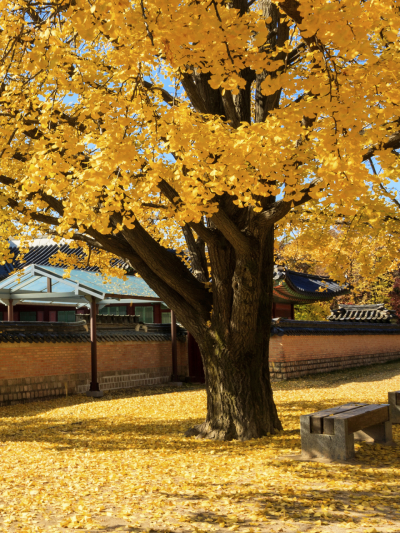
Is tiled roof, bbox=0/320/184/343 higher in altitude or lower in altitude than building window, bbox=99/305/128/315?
lower

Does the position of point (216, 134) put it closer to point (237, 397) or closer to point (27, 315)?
point (237, 397)

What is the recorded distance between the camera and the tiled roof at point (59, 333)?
40.5 ft

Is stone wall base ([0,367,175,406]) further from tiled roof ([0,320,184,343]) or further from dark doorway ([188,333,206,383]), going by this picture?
tiled roof ([0,320,184,343])

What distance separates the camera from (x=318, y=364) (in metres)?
19.2

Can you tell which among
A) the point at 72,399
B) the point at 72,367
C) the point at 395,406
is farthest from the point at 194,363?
the point at 395,406

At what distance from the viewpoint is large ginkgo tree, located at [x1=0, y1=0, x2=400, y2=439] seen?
189 inches

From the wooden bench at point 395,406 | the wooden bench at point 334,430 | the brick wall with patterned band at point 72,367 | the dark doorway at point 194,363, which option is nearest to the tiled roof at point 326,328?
the dark doorway at point 194,363

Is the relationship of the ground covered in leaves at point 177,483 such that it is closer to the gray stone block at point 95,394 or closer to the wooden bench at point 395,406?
the wooden bench at point 395,406

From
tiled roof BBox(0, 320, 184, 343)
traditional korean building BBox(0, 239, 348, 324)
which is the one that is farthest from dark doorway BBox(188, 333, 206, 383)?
traditional korean building BBox(0, 239, 348, 324)

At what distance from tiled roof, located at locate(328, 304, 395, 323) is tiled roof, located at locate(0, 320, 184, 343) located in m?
14.6

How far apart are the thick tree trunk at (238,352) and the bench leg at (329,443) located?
120 cm

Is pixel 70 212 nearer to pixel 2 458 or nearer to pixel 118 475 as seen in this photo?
pixel 118 475

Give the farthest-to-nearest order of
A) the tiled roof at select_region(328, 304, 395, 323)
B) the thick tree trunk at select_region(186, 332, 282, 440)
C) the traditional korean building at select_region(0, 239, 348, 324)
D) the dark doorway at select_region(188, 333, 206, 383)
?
the tiled roof at select_region(328, 304, 395, 323)
the traditional korean building at select_region(0, 239, 348, 324)
the dark doorway at select_region(188, 333, 206, 383)
the thick tree trunk at select_region(186, 332, 282, 440)

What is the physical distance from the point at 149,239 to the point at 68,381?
7388 millimetres
